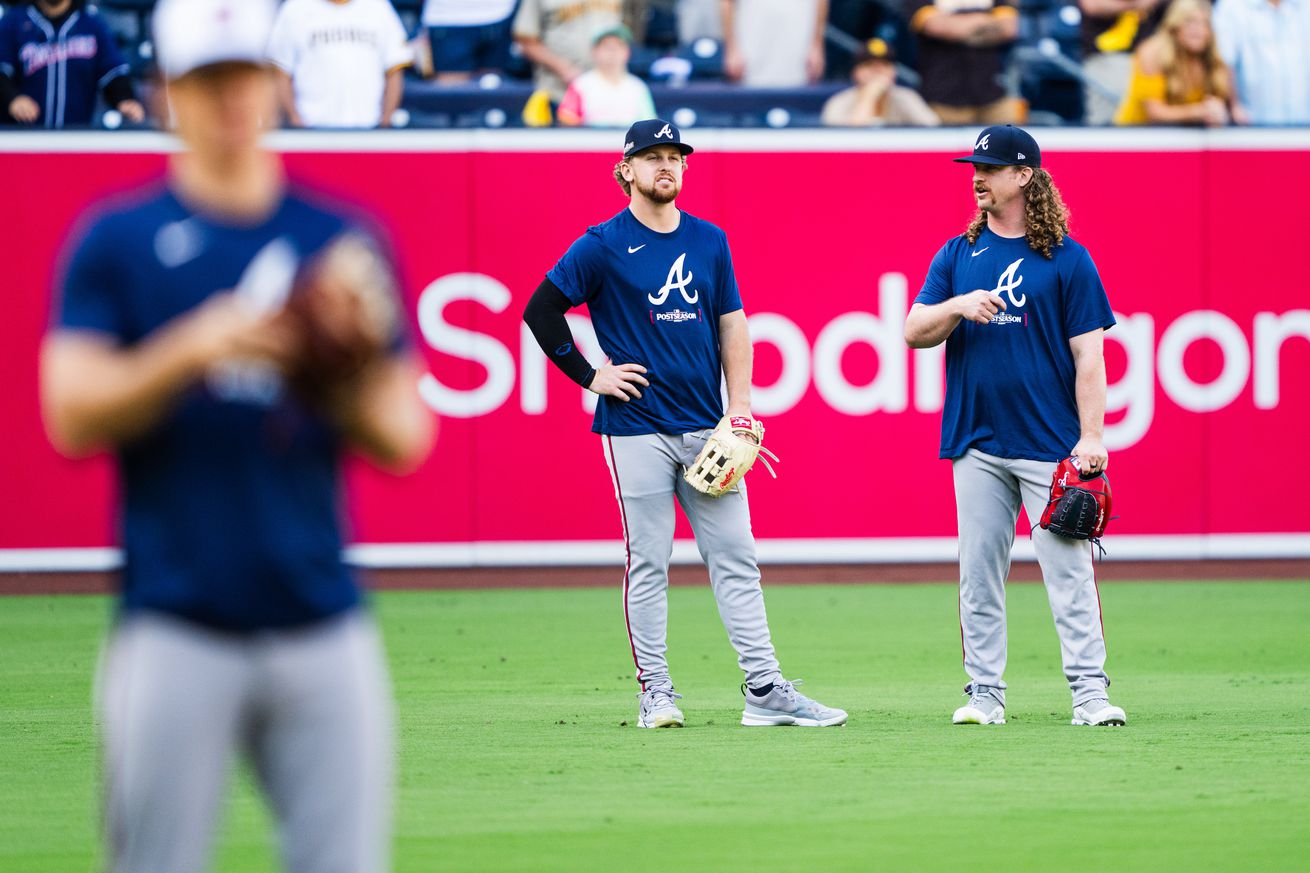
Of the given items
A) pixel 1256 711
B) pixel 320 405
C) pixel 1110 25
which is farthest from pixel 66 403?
pixel 1110 25

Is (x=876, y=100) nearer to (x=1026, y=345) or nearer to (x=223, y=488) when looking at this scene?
(x=1026, y=345)

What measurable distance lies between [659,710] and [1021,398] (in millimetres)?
1940

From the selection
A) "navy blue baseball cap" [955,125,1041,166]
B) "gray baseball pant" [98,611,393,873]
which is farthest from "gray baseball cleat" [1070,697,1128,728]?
"gray baseball pant" [98,611,393,873]

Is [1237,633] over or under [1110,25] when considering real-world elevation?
under

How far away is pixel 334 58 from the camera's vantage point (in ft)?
43.7

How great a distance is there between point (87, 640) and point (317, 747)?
7.88m

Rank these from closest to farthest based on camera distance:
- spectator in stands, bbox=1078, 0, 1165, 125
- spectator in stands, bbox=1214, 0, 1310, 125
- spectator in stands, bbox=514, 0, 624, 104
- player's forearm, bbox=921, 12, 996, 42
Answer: spectator in stands, bbox=1214, 0, 1310, 125 → player's forearm, bbox=921, 12, 996, 42 → spectator in stands, bbox=514, 0, 624, 104 → spectator in stands, bbox=1078, 0, 1165, 125

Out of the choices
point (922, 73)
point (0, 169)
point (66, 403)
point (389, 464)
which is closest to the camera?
point (66, 403)

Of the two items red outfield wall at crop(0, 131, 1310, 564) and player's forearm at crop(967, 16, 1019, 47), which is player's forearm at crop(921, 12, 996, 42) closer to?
player's forearm at crop(967, 16, 1019, 47)

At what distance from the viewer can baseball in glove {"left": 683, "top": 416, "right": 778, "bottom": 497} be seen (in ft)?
25.0

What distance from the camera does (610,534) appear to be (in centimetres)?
1300

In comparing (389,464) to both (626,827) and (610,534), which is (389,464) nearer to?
(626,827)

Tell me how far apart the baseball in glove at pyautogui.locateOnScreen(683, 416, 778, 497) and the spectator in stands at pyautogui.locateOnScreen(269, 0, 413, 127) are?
626cm

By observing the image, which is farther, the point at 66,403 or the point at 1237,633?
the point at 1237,633
